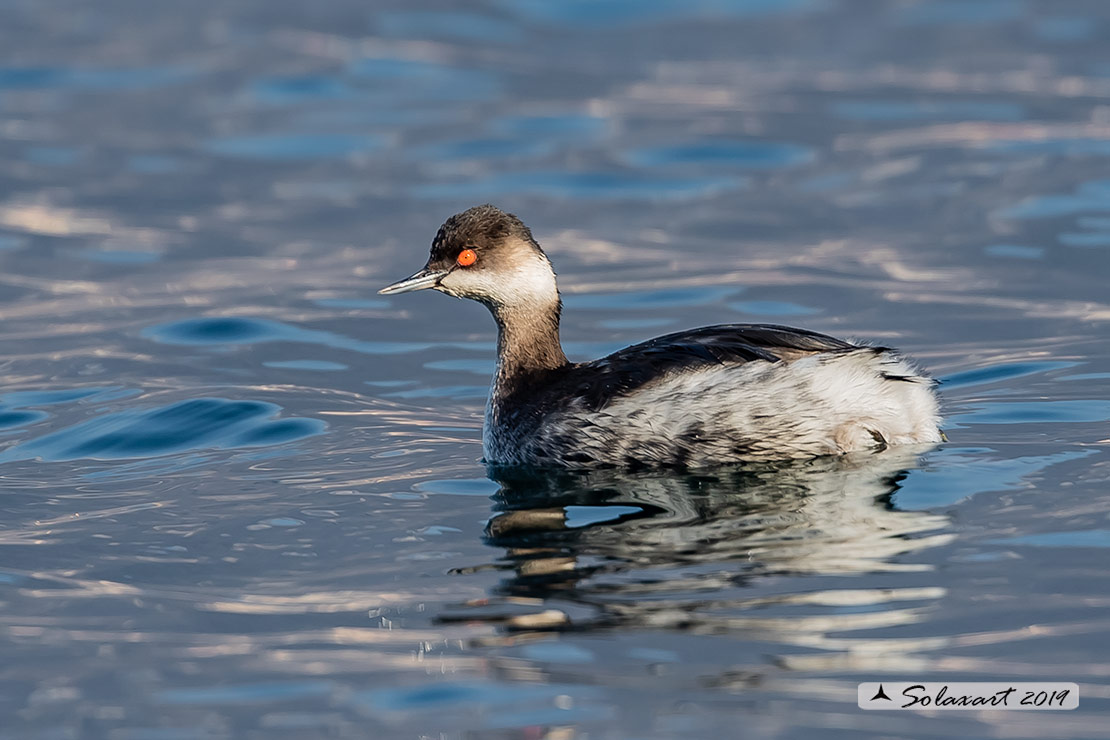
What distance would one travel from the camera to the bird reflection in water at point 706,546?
6.21m

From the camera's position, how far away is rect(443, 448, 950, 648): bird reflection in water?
6.21 meters

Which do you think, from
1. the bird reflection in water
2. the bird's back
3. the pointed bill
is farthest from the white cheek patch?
the bird reflection in water

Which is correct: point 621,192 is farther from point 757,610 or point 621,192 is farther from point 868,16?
point 757,610

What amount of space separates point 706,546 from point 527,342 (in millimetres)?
2352

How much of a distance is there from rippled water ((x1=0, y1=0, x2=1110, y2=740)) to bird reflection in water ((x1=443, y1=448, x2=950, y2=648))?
1.1 inches

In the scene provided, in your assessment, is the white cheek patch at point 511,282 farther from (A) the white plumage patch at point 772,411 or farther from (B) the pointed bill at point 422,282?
(A) the white plumage patch at point 772,411

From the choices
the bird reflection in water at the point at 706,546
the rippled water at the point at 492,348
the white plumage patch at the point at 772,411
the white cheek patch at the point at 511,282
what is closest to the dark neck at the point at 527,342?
the white cheek patch at the point at 511,282

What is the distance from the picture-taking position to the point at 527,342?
29.7ft

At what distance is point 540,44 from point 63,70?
5488 millimetres

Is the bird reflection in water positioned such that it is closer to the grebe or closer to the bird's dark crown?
the grebe

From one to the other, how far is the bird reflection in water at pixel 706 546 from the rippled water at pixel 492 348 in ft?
0.10

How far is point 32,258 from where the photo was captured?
14.3m

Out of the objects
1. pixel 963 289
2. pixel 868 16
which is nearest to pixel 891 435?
pixel 963 289

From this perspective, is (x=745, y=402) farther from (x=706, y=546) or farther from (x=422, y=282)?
(x=422, y=282)
